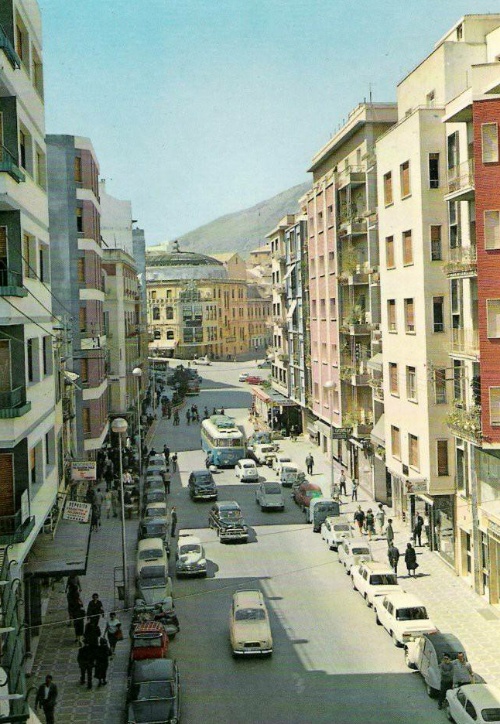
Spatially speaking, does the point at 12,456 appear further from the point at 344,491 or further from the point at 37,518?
the point at 344,491

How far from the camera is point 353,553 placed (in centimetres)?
3466

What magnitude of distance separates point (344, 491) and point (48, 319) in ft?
87.8

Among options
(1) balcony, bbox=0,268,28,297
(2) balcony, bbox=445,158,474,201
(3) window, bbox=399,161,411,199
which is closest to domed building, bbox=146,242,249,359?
(3) window, bbox=399,161,411,199

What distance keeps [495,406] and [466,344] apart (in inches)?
146

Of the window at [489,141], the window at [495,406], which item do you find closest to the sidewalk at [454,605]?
the window at [495,406]

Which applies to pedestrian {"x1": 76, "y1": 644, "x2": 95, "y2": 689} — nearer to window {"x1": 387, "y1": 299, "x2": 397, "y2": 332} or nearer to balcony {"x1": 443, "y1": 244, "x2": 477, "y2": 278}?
balcony {"x1": 443, "y1": 244, "x2": 477, "y2": 278}

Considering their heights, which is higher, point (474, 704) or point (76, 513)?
point (76, 513)

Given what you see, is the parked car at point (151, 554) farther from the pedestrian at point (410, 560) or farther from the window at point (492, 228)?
the window at point (492, 228)

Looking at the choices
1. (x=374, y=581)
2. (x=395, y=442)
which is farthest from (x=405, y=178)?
(x=374, y=581)

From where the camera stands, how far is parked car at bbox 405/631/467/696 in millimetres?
22703

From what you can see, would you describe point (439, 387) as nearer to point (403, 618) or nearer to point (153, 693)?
point (403, 618)

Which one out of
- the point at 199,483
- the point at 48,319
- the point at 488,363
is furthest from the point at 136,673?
the point at 199,483

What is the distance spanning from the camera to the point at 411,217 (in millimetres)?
36312

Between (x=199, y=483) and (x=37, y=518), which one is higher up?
(x=37, y=518)
